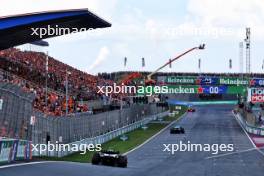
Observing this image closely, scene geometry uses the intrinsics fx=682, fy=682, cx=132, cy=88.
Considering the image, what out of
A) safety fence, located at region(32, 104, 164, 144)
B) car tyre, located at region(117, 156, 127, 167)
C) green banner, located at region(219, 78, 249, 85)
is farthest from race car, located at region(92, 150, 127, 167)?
green banner, located at region(219, 78, 249, 85)

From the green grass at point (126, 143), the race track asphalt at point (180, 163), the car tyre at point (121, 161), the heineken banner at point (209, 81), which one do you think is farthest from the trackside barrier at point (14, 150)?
the heineken banner at point (209, 81)

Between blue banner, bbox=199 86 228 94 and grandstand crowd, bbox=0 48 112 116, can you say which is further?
blue banner, bbox=199 86 228 94

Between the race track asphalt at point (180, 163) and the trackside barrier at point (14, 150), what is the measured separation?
4.31 ft

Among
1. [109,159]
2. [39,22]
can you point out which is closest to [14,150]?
[39,22]

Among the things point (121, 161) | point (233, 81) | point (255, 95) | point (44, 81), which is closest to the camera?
point (121, 161)

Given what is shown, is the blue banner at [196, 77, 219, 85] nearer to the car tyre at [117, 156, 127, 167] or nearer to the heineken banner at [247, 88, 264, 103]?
the heineken banner at [247, 88, 264, 103]

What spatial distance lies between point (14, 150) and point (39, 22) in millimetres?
7111

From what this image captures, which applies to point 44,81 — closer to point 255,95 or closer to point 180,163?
point 180,163

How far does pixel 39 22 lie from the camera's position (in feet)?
86.8

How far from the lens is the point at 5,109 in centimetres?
3145

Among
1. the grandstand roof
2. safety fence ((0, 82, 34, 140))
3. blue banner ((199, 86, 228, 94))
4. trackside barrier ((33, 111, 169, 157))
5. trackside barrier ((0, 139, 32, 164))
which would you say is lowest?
trackside barrier ((33, 111, 169, 157))

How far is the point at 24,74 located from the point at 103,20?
24803 mm

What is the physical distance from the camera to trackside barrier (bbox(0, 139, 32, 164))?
28970 millimetres

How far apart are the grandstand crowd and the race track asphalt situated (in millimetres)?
6636
